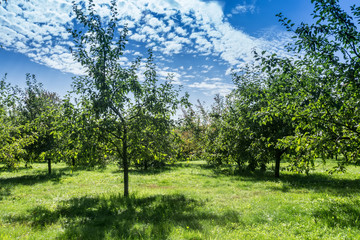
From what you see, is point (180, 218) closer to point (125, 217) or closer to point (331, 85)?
point (125, 217)

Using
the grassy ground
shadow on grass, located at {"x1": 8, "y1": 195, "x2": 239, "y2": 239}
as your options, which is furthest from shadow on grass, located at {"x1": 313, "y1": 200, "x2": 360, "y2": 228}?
shadow on grass, located at {"x1": 8, "y1": 195, "x2": 239, "y2": 239}

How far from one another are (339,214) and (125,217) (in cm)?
920

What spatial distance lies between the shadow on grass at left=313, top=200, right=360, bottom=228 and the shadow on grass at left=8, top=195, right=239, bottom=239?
3311 mm

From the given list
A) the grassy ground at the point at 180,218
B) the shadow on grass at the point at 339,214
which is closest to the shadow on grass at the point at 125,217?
the grassy ground at the point at 180,218

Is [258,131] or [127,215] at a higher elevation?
[258,131]

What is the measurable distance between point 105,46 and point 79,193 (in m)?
11.3

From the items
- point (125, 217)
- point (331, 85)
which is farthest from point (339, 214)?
point (125, 217)

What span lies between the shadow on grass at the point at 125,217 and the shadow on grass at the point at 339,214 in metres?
3.31

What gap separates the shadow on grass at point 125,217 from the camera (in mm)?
8539

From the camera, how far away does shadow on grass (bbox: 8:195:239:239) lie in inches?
336

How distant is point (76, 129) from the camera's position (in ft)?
37.9

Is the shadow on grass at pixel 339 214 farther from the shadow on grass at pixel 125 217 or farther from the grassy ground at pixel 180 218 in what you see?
the shadow on grass at pixel 125 217

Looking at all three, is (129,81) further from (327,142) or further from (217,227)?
(327,142)

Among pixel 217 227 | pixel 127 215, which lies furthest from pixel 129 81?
pixel 217 227
